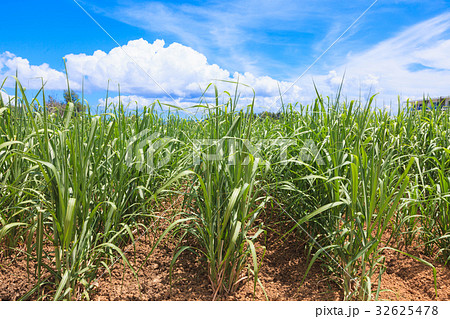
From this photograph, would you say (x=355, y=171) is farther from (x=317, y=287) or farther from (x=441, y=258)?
(x=441, y=258)

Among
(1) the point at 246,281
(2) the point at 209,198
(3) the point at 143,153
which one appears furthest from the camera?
(3) the point at 143,153

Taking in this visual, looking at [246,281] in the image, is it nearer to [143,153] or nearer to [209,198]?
[209,198]

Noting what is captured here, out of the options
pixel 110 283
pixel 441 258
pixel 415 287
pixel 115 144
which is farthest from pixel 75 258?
pixel 441 258

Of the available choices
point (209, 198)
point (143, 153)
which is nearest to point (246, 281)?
point (209, 198)

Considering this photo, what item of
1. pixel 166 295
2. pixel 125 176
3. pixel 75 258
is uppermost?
pixel 125 176

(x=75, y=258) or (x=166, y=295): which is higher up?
(x=75, y=258)

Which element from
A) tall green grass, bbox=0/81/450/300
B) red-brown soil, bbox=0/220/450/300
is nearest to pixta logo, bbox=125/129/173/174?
tall green grass, bbox=0/81/450/300

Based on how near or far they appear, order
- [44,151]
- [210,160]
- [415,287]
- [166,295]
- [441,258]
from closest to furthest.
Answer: [44,151], [210,160], [166,295], [415,287], [441,258]

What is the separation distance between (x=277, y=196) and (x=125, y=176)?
99 centimetres

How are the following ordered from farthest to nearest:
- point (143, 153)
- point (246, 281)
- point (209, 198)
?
point (143, 153)
point (246, 281)
point (209, 198)

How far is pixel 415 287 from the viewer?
5.84ft

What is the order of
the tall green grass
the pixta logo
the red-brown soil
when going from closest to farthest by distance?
1. the tall green grass
2. the red-brown soil
3. the pixta logo

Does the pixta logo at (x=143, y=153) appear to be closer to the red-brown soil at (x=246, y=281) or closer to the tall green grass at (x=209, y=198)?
the tall green grass at (x=209, y=198)

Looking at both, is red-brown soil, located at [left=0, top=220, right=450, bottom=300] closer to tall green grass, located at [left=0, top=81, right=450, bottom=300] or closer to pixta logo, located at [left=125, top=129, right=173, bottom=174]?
tall green grass, located at [left=0, top=81, right=450, bottom=300]
